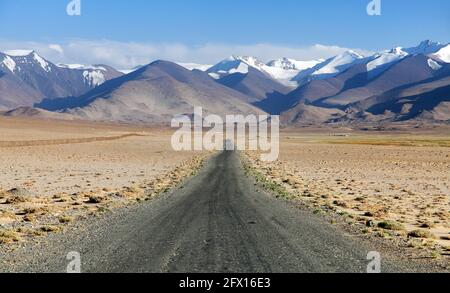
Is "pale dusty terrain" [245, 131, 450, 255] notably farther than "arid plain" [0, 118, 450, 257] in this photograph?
Yes

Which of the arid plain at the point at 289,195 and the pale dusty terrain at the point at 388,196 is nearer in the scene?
the arid plain at the point at 289,195

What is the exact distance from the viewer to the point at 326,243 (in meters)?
17.1

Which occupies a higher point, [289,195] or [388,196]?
[289,195]

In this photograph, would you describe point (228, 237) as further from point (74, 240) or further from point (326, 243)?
point (74, 240)

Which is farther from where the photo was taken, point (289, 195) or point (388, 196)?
point (388, 196)
